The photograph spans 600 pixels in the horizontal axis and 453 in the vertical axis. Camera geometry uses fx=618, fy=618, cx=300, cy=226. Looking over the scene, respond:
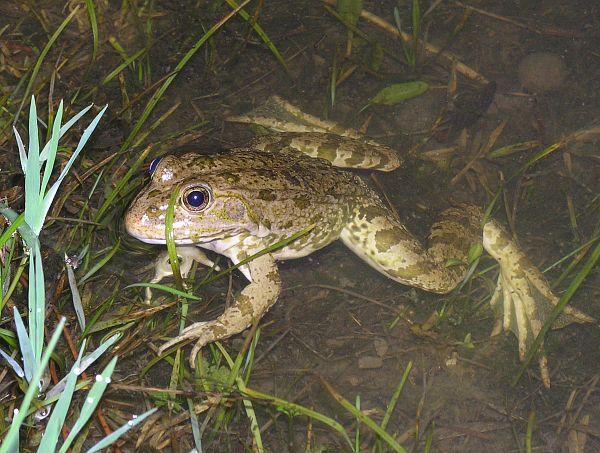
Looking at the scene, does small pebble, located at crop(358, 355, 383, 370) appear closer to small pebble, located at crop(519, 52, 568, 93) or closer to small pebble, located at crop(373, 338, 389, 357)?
small pebble, located at crop(373, 338, 389, 357)

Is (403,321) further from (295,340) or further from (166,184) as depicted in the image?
(166,184)

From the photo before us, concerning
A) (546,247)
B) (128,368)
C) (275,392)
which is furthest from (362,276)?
(128,368)

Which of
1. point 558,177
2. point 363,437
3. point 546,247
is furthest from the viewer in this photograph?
point 558,177

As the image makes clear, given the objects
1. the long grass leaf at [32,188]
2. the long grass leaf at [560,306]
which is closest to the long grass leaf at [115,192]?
the long grass leaf at [32,188]

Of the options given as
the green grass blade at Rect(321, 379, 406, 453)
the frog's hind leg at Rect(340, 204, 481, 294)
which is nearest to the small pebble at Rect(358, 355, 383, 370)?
the green grass blade at Rect(321, 379, 406, 453)

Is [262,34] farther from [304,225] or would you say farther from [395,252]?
[395,252]

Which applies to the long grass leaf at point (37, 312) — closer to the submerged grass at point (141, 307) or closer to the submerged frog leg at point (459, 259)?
the submerged grass at point (141, 307)

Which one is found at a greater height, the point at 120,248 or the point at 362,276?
the point at 120,248
